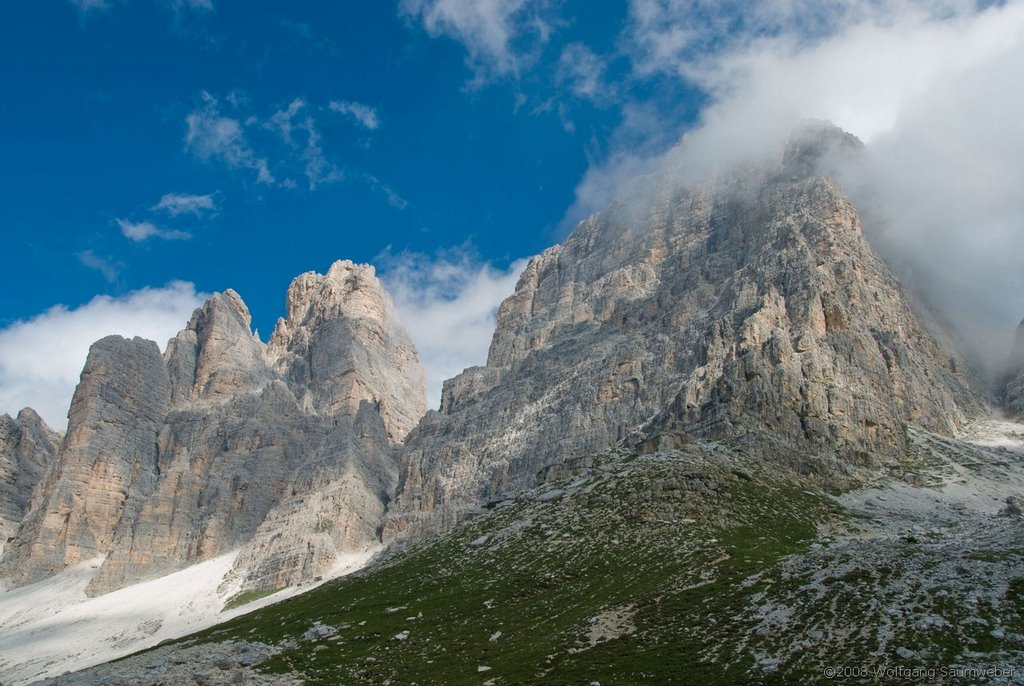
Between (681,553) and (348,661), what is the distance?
33.5 metres

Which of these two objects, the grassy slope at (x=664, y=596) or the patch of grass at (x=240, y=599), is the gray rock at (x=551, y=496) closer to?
the grassy slope at (x=664, y=596)

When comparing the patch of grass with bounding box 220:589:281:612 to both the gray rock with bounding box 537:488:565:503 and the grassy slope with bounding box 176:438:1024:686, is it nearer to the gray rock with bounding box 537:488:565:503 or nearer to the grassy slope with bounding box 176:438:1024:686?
the grassy slope with bounding box 176:438:1024:686

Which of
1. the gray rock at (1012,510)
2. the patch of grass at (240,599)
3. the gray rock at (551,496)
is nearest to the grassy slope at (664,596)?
the gray rock at (551,496)

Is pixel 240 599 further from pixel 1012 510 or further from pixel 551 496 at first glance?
pixel 1012 510

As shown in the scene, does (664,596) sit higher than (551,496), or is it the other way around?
(551,496)

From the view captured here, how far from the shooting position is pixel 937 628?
5191 cm

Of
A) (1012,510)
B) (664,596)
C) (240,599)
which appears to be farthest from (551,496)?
(240,599)

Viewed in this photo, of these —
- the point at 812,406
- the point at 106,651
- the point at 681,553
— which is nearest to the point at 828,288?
the point at 812,406

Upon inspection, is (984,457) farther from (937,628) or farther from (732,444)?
(937,628)

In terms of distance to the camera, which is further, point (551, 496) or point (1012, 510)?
point (551, 496)

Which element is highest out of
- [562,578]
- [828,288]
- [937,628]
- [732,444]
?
[828,288]

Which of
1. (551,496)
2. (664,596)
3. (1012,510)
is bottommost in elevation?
(664,596)

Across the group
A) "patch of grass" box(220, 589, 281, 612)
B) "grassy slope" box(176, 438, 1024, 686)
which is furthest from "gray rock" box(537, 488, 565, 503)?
"patch of grass" box(220, 589, 281, 612)

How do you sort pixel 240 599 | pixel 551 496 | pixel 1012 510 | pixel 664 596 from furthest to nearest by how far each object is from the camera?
pixel 240 599 → pixel 551 496 → pixel 1012 510 → pixel 664 596
